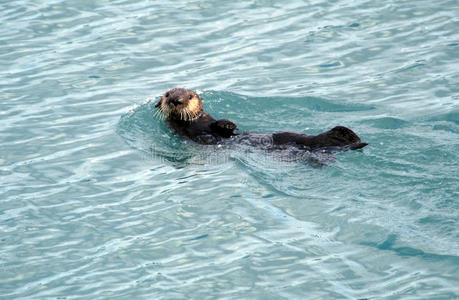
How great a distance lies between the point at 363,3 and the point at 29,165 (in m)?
7.42

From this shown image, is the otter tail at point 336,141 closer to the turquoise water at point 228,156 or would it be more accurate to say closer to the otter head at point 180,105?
the turquoise water at point 228,156

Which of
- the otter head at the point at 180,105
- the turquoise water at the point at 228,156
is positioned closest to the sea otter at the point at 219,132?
the otter head at the point at 180,105

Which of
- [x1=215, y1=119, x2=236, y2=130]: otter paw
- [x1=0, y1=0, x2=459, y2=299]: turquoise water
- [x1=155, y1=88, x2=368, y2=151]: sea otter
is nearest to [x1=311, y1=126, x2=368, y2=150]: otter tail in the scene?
[x1=155, y1=88, x2=368, y2=151]: sea otter

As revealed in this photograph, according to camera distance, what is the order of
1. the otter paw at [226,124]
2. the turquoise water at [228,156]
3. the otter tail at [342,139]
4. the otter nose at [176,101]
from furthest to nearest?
1. the otter nose at [176,101]
2. the otter paw at [226,124]
3. the otter tail at [342,139]
4. the turquoise water at [228,156]

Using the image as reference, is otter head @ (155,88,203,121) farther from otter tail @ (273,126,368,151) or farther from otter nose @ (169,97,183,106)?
otter tail @ (273,126,368,151)

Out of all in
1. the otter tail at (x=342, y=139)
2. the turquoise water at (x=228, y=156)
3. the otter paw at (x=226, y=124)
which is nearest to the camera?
the turquoise water at (x=228, y=156)

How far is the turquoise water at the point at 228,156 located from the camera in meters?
6.16

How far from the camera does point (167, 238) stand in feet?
22.2

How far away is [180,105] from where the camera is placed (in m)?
9.22

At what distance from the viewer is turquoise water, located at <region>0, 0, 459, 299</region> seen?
616 cm

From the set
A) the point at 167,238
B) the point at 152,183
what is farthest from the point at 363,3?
the point at 167,238

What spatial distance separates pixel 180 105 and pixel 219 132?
684 millimetres

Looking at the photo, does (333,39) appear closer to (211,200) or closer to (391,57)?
(391,57)

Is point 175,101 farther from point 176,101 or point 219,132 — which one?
point 219,132
